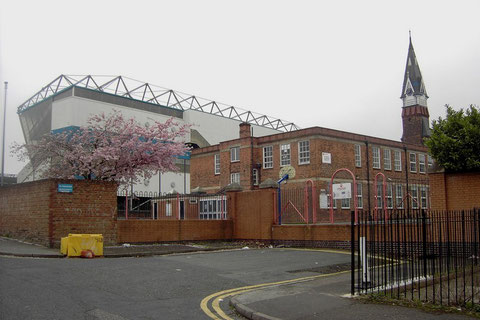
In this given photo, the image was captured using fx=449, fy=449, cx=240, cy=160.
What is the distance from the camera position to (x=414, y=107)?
202 feet

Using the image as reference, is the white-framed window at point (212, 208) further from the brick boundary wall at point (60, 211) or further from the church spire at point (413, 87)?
the church spire at point (413, 87)

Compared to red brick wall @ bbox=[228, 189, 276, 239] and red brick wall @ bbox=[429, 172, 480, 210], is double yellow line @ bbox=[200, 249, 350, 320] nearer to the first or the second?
red brick wall @ bbox=[429, 172, 480, 210]

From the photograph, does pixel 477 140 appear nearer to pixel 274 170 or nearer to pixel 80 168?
pixel 80 168

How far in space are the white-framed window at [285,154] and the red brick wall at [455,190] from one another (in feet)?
62.8

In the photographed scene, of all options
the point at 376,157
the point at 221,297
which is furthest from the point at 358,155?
the point at 221,297

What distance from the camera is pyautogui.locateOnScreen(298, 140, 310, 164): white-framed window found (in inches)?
1286

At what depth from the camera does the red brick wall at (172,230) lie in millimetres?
17656

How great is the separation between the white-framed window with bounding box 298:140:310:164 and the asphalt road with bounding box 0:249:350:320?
17.9 m

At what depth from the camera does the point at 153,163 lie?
77.7 feet

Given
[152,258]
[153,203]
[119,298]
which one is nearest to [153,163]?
[153,203]

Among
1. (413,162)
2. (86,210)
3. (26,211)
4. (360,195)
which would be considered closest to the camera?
(86,210)

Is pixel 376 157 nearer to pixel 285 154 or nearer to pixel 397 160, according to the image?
pixel 397 160

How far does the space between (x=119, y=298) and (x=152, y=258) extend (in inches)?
242

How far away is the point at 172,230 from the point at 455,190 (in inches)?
434
